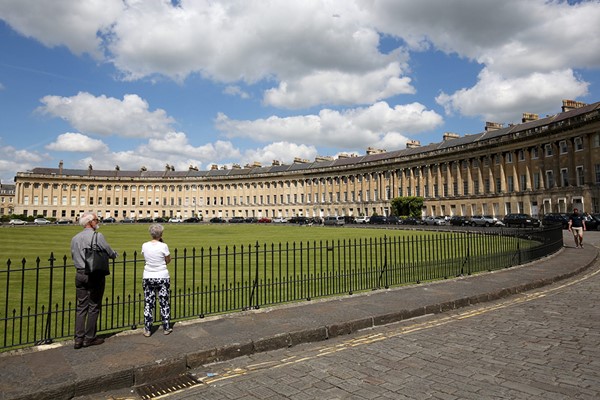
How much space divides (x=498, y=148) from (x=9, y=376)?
222ft

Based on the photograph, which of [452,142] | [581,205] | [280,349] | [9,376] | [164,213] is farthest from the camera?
[164,213]

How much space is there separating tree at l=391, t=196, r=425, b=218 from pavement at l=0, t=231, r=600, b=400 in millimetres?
63026

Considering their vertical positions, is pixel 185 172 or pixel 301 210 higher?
pixel 185 172

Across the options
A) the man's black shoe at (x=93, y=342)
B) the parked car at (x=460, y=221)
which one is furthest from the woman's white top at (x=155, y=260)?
the parked car at (x=460, y=221)

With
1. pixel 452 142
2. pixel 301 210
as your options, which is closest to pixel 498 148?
pixel 452 142

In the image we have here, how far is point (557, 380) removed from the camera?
470 cm

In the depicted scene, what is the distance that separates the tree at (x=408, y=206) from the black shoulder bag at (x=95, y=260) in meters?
68.4

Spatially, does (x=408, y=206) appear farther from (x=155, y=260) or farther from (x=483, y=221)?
(x=155, y=260)

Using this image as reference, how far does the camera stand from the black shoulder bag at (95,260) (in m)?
5.50

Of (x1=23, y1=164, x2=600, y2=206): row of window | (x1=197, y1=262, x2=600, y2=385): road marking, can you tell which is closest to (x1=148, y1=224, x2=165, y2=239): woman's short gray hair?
(x1=197, y1=262, x2=600, y2=385): road marking

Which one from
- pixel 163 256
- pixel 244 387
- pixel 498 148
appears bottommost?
pixel 244 387

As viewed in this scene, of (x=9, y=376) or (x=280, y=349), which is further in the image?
(x=280, y=349)

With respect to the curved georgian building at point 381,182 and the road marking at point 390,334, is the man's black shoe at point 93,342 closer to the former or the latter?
the road marking at point 390,334

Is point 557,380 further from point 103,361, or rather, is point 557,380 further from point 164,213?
point 164,213
